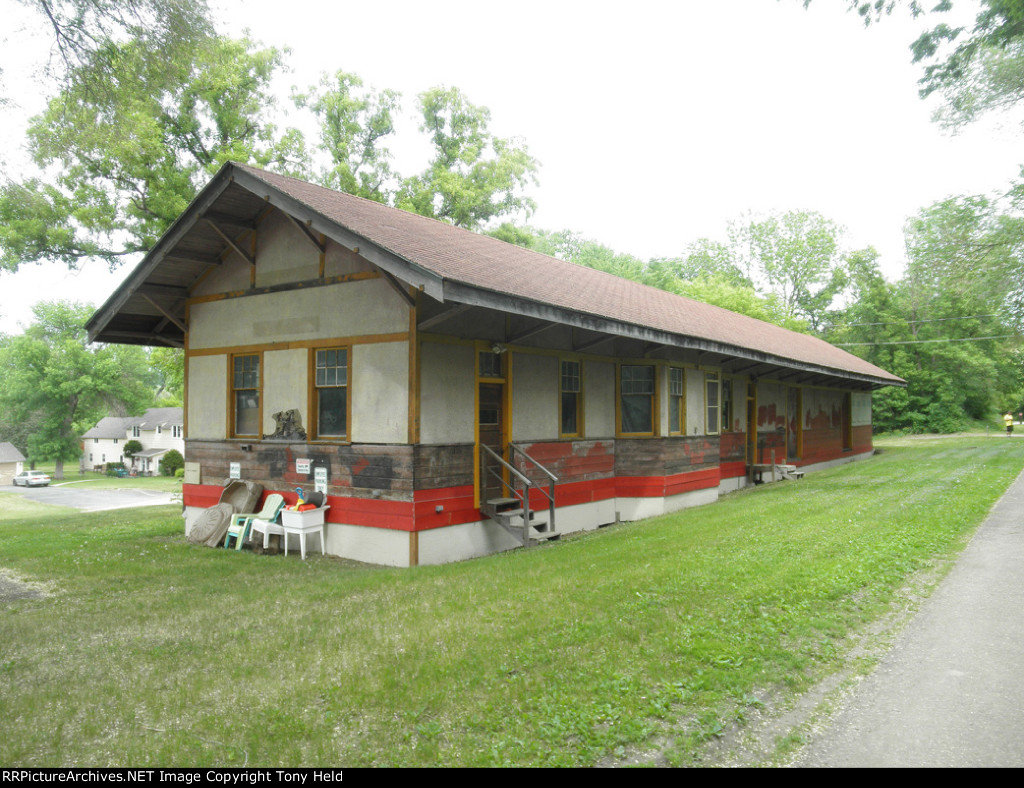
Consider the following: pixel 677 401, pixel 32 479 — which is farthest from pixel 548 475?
pixel 32 479

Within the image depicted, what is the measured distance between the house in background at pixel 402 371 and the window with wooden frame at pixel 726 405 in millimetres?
2697

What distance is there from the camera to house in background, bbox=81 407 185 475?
72812 mm

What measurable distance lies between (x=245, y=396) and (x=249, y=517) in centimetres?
223

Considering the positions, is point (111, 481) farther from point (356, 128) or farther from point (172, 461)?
Result: point (356, 128)

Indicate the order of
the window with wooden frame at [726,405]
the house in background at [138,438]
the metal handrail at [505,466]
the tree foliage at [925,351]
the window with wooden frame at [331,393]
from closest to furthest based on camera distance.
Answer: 1. the metal handrail at [505,466]
2. the window with wooden frame at [331,393]
3. the window with wooden frame at [726,405]
4. the tree foliage at [925,351]
5. the house in background at [138,438]

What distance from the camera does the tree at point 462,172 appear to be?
2846 cm

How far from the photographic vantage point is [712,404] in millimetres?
16422

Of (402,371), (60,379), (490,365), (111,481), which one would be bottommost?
(111,481)

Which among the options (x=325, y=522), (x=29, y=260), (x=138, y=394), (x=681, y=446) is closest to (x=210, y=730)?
(x=325, y=522)

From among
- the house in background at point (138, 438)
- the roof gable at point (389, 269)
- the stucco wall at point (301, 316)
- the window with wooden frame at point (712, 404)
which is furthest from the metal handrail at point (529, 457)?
the house in background at point (138, 438)

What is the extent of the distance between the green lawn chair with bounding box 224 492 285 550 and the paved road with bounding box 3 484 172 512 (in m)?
31.4

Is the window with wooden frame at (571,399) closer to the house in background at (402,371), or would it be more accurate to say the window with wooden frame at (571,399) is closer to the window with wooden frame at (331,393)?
the house in background at (402,371)

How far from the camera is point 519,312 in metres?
9.11

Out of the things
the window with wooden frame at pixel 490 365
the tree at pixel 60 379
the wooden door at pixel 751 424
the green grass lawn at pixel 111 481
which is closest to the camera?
the window with wooden frame at pixel 490 365
